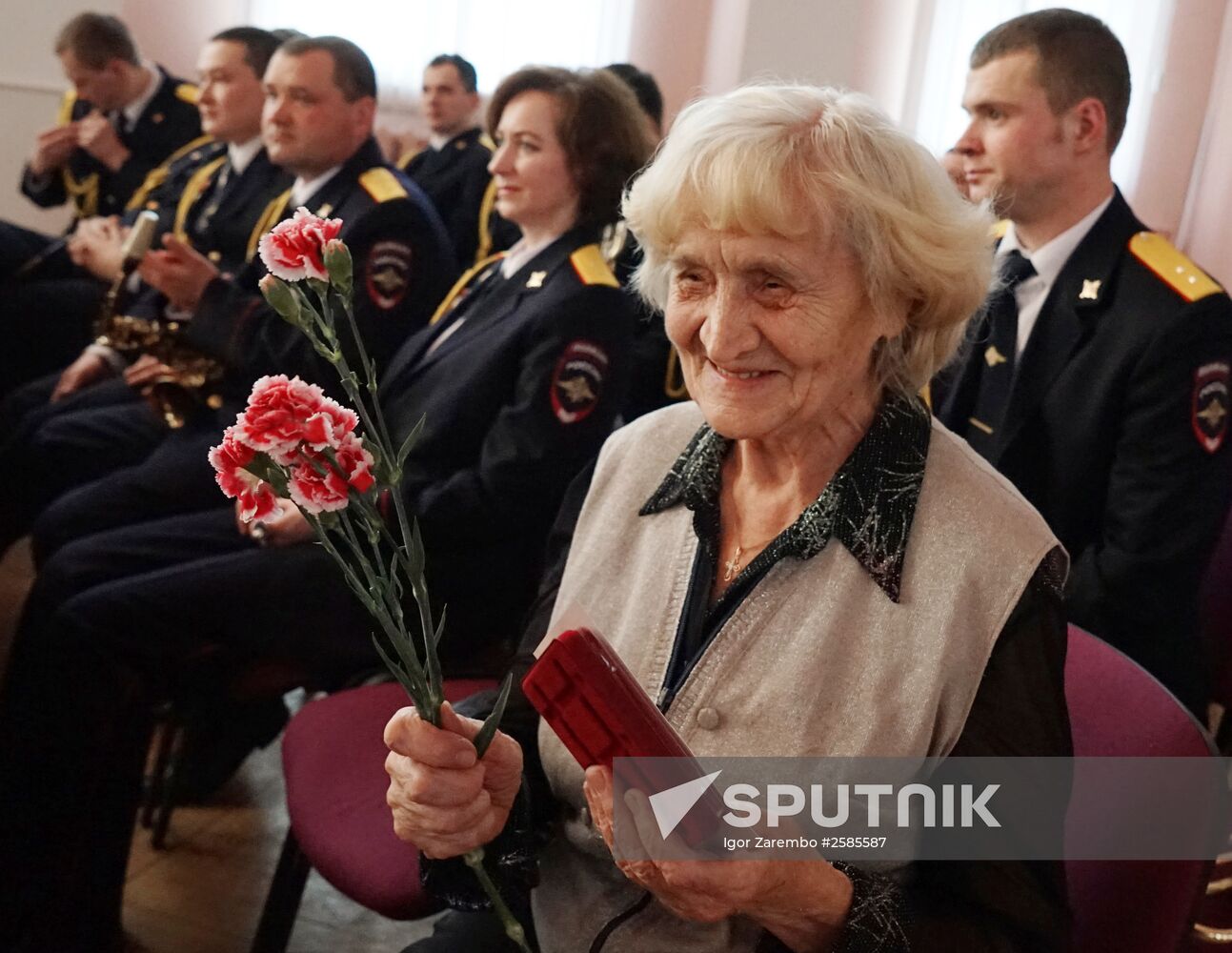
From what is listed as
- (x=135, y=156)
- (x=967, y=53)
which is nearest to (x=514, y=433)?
(x=135, y=156)

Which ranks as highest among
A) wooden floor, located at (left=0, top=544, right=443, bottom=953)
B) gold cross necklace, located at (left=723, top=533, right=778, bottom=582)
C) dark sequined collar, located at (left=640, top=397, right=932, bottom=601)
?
dark sequined collar, located at (left=640, top=397, right=932, bottom=601)

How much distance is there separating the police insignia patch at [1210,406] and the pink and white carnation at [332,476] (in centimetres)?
160

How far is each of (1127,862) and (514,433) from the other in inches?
49.1

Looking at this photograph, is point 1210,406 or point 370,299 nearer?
point 1210,406

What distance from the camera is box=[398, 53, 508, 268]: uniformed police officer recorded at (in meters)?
4.76

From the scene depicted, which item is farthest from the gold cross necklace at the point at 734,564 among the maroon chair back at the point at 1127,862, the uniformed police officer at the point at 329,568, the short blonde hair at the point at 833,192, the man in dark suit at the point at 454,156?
the man in dark suit at the point at 454,156

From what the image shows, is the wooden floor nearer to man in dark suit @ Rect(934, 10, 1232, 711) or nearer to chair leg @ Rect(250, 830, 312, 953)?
chair leg @ Rect(250, 830, 312, 953)

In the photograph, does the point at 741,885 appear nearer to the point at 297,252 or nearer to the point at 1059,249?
the point at 297,252

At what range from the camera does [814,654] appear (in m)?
1.18

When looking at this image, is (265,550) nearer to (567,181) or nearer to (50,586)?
(50,586)

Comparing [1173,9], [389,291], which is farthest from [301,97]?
[1173,9]

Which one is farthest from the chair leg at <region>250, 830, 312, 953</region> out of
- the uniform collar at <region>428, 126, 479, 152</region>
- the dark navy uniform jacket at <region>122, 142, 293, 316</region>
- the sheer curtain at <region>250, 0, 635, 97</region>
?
the sheer curtain at <region>250, 0, 635, 97</region>

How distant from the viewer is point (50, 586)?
7.66ft

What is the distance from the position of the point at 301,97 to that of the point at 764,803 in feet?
8.11
